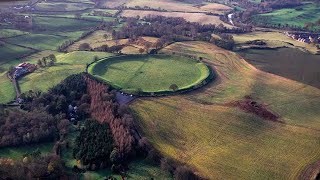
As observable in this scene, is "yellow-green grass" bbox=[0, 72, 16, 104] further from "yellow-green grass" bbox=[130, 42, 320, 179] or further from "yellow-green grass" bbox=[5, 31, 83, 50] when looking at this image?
"yellow-green grass" bbox=[130, 42, 320, 179]

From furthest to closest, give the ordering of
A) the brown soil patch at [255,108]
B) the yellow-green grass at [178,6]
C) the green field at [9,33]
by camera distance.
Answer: the yellow-green grass at [178,6] < the green field at [9,33] < the brown soil patch at [255,108]

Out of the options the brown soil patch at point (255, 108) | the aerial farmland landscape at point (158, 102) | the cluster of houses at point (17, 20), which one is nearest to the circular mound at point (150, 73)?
the aerial farmland landscape at point (158, 102)

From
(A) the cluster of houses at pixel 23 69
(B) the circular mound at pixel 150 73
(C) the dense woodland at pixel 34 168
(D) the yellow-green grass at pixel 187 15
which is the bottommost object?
(C) the dense woodland at pixel 34 168

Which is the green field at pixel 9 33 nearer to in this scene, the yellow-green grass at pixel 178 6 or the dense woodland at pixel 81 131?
the dense woodland at pixel 81 131

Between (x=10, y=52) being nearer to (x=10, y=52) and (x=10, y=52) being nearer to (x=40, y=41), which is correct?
(x=10, y=52)

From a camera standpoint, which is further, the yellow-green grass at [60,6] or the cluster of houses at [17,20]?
the yellow-green grass at [60,6]

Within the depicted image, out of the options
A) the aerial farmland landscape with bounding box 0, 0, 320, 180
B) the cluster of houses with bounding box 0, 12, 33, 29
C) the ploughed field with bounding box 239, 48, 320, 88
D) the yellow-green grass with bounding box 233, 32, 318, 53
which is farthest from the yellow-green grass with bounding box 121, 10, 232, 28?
the cluster of houses with bounding box 0, 12, 33, 29

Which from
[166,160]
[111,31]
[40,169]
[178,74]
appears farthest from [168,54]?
[40,169]
